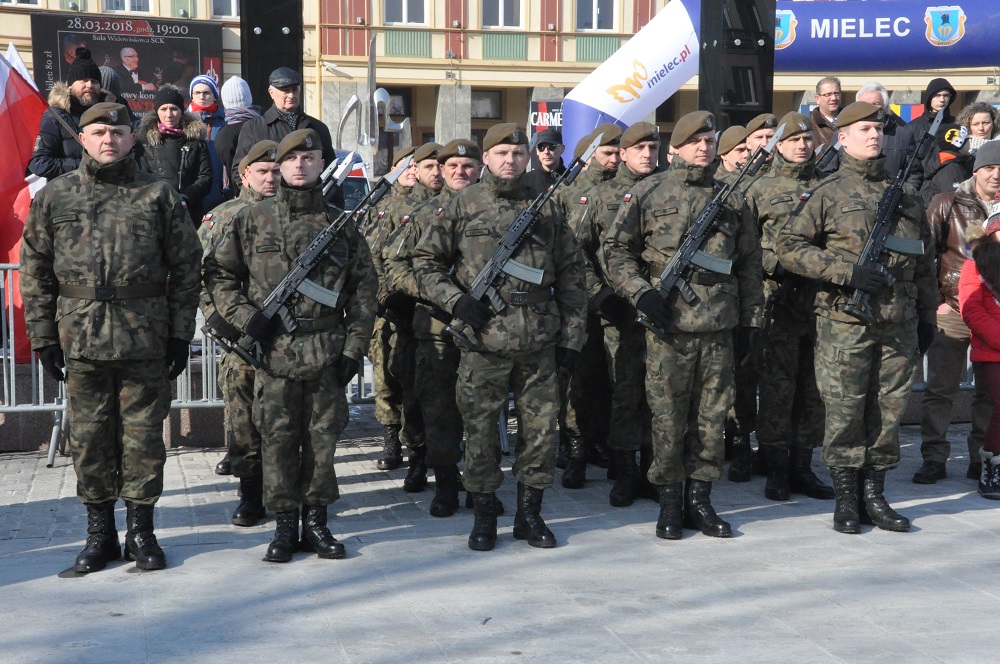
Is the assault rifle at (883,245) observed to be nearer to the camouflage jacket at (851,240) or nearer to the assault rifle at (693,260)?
the camouflage jacket at (851,240)

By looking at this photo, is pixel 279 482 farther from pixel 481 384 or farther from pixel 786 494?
pixel 786 494

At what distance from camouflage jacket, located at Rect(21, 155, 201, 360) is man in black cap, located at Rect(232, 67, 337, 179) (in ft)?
7.88

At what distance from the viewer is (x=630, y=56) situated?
12.0m

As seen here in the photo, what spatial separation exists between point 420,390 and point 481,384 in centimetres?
91

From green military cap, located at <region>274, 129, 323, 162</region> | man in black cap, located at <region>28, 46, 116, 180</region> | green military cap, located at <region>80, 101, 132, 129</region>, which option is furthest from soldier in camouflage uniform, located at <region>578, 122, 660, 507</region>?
man in black cap, located at <region>28, 46, 116, 180</region>

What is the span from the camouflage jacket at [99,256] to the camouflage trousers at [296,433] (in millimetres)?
606

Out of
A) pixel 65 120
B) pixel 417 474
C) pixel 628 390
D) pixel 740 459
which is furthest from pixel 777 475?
pixel 65 120

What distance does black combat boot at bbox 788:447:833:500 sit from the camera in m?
7.59

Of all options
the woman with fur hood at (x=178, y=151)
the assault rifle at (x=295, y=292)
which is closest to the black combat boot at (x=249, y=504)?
the assault rifle at (x=295, y=292)

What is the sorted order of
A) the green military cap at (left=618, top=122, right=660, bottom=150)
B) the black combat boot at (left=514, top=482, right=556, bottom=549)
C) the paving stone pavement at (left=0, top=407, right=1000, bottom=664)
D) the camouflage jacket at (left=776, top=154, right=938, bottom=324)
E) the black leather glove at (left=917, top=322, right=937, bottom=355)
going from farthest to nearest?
the green military cap at (left=618, top=122, right=660, bottom=150)
the black leather glove at (left=917, top=322, right=937, bottom=355)
the camouflage jacket at (left=776, top=154, right=938, bottom=324)
the black combat boot at (left=514, top=482, right=556, bottom=549)
the paving stone pavement at (left=0, top=407, right=1000, bottom=664)

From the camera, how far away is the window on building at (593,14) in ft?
115

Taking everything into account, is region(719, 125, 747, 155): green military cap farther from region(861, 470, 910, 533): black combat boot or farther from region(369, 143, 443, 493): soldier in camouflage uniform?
region(861, 470, 910, 533): black combat boot

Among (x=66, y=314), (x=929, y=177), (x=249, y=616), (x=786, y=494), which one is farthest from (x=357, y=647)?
(x=929, y=177)

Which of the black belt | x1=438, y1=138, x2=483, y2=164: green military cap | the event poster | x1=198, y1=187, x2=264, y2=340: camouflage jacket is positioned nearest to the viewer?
the black belt
